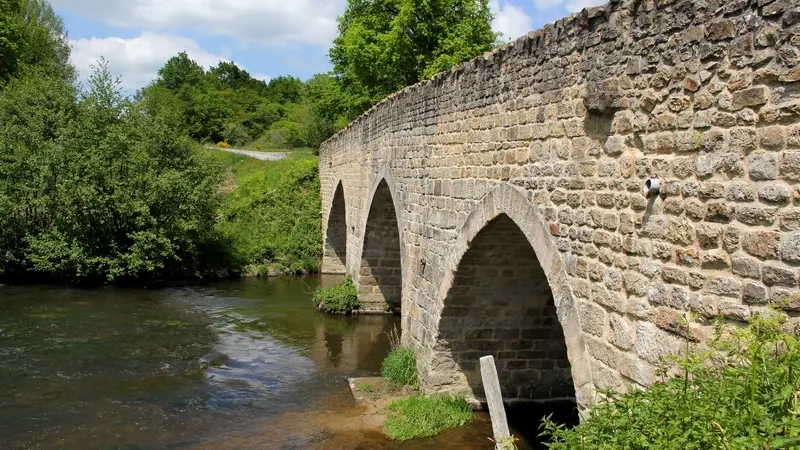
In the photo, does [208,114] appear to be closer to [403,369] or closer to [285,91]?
[285,91]

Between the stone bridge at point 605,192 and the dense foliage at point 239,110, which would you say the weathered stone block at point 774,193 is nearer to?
the stone bridge at point 605,192

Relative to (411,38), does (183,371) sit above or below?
below

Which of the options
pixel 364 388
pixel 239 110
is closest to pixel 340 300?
pixel 364 388

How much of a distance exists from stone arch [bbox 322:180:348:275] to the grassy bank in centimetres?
53

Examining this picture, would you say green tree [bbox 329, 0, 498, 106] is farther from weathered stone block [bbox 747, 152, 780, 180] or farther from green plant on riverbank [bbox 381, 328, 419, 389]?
weathered stone block [bbox 747, 152, 780, 180]

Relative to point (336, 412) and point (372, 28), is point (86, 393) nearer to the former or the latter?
point (336, 412)

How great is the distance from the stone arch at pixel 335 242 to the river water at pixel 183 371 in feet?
12.5

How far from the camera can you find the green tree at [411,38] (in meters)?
24.1

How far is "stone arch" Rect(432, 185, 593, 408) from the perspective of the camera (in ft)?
24.7

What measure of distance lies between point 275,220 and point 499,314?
1639cm

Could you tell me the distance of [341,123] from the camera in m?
31.2

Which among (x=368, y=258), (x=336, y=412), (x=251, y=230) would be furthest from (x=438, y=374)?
(x=251, y=230)

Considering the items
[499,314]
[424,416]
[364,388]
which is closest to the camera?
[424,416]

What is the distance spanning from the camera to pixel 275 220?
23922 mm
